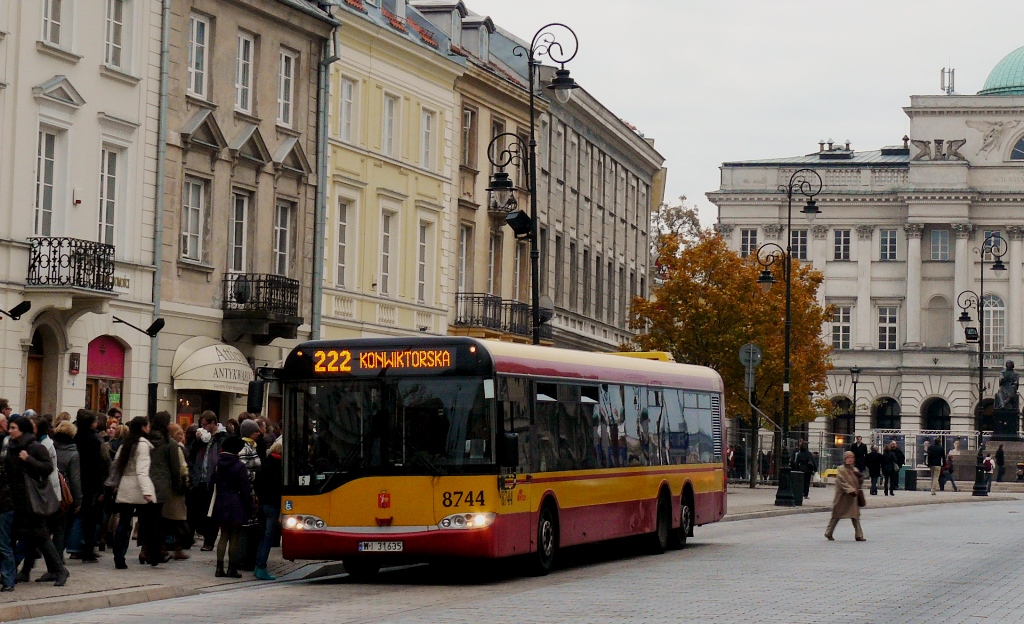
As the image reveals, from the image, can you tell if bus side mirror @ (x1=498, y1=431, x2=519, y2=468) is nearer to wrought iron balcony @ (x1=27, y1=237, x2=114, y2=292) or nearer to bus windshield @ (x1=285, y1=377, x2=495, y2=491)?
bus windshield @ (x1=285, y1=377, x2=495, y2=491)

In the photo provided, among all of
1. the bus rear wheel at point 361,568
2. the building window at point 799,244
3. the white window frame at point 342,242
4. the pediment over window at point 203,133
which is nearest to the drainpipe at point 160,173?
the pediment over window at point 203,133

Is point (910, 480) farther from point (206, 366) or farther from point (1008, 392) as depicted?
point (206, 366)

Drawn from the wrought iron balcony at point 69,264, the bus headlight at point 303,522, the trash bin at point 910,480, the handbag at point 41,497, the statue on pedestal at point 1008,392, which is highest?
the wrought iron balcony at point 69,264

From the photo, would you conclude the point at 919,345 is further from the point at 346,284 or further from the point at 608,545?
the point at 608,545

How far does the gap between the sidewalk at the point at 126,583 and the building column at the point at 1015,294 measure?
Result: 83785 mm

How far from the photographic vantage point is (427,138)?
45.4 meters

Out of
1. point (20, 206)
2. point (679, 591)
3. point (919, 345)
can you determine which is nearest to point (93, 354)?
point (20, 206)

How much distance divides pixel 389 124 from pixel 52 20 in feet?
47.0

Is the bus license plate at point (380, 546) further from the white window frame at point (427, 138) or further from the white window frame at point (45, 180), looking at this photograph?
the white window frame at point (427, 138)

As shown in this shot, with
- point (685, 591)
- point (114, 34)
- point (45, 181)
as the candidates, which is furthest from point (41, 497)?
point (114, 34)

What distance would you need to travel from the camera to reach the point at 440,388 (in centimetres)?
1952

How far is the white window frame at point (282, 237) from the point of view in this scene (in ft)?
123

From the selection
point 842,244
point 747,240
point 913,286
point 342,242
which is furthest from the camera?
point 747,240

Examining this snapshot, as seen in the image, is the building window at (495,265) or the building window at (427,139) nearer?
the building window at (427,139)
